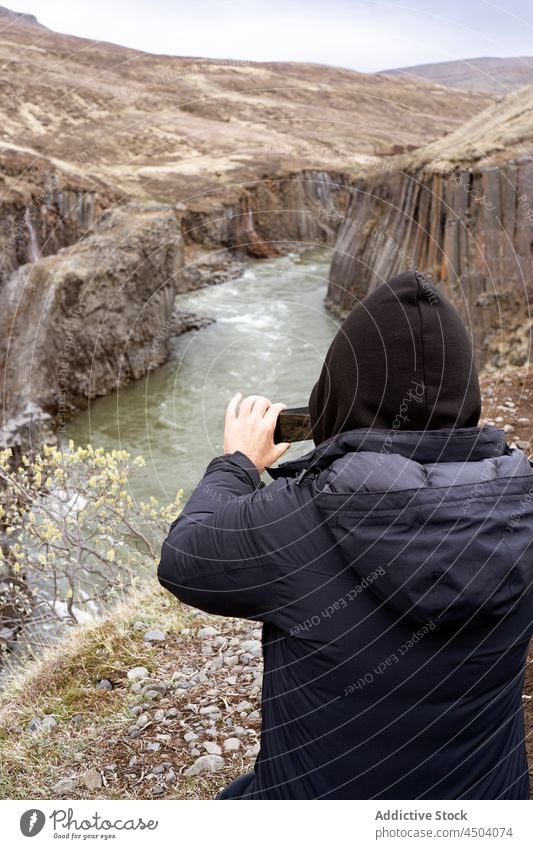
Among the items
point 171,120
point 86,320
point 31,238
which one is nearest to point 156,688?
point 86,320

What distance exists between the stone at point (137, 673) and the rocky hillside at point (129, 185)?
359 centimetres

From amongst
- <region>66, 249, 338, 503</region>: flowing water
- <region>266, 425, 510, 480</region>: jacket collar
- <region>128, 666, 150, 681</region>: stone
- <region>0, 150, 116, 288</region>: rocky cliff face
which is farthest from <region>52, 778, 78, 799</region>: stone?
<region>0, 150, 116, 288</region>: rocky cliff face

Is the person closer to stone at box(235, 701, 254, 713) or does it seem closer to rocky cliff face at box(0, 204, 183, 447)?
stone at box(235, 701, 254, 713)

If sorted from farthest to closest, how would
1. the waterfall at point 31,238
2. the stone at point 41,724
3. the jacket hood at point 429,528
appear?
the waterfall at point 31,238 < the stone at point 41,724 < the jacket hood at point 429,528

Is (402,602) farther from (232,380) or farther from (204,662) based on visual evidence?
(232,380)

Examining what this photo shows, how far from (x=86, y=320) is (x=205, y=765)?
39.8 feet

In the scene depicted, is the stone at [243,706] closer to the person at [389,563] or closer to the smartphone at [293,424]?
the person at [389,563]

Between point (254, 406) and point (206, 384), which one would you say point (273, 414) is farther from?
point (206, 384)

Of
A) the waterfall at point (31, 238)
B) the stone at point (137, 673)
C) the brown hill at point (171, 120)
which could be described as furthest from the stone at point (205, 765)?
the waterfall at point (31, 238)

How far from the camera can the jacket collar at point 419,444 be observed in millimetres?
1726

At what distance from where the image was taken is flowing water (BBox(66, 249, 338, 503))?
12.2 meters

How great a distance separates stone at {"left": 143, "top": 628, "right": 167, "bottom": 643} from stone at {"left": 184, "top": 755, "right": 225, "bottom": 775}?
1394 mm

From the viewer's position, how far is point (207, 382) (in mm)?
14891
